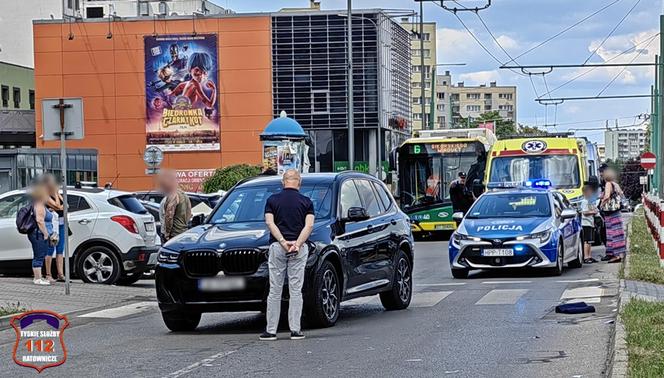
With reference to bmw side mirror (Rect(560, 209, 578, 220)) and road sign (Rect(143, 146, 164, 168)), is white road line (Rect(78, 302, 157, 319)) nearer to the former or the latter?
bmw side mirror (Rect(560, 209, 578, 220))

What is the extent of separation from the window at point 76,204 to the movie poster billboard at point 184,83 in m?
49.2

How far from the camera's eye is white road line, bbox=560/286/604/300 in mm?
15438

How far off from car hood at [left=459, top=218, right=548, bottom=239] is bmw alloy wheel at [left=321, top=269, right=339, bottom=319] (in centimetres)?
730

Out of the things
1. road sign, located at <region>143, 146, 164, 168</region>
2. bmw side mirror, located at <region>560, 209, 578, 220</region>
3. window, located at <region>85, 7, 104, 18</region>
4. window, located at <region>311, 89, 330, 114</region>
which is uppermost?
window, located at <region>85, 7, 104, 18</region>

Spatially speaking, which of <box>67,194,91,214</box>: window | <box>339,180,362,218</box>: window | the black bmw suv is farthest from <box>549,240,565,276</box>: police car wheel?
<box>67,194,91,214</box>: window

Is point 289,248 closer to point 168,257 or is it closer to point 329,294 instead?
point 329,294

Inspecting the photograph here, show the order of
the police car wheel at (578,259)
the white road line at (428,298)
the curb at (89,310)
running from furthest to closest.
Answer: the police car wheel at (578,259), the white road line at (428,298), the curb at (89,310)

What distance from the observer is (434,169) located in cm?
3569

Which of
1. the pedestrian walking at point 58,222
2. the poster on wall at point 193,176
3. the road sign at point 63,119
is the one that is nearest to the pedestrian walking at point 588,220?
the pedestrian walking at point 58,222

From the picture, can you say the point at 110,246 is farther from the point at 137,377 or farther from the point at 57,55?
the point at 57,55

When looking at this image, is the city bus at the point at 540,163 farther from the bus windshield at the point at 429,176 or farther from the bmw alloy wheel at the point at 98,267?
the bmw alloy wheel at the point at 98,267

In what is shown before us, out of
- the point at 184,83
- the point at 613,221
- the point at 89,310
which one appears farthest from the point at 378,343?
the point at 184,83

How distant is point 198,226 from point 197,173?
2245 inches

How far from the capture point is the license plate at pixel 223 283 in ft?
39.4
